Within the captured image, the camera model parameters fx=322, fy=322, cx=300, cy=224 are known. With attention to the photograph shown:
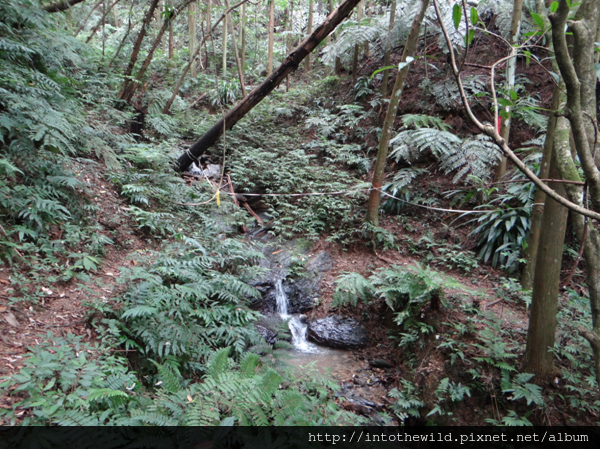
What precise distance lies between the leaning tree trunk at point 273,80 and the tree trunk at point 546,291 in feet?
13.4

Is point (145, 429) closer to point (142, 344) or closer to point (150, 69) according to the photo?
point (142, 344)

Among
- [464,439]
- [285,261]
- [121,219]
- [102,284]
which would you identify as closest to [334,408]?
[464,439]

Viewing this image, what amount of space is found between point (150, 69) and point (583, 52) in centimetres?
1161

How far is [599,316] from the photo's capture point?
174cm

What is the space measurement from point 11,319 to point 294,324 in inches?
138

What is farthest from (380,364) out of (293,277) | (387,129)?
(387,129)

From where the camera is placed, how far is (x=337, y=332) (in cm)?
496

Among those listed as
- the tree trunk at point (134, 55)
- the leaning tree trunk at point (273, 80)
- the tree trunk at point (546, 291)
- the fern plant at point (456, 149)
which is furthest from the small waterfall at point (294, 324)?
the tree trunk at point (134, 55)

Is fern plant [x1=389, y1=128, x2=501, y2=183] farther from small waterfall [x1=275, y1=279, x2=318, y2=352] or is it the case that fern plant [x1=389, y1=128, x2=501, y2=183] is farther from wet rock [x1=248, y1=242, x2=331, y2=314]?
small waterfall [x1=275, y1=279, x2=318, y2=352]

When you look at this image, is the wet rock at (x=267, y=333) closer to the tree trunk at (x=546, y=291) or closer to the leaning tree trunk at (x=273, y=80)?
the tree trunk at (x=546, y=291)

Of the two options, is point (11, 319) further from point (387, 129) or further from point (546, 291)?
point (387, 129)

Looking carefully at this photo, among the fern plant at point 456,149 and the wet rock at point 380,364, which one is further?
the fern plant at point 456,149

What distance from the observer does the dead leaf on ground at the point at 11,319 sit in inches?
108

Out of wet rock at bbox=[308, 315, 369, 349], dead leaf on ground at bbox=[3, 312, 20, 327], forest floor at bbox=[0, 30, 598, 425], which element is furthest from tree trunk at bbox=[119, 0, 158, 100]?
wet rock at bbox=[308, 315, 369, 349]
